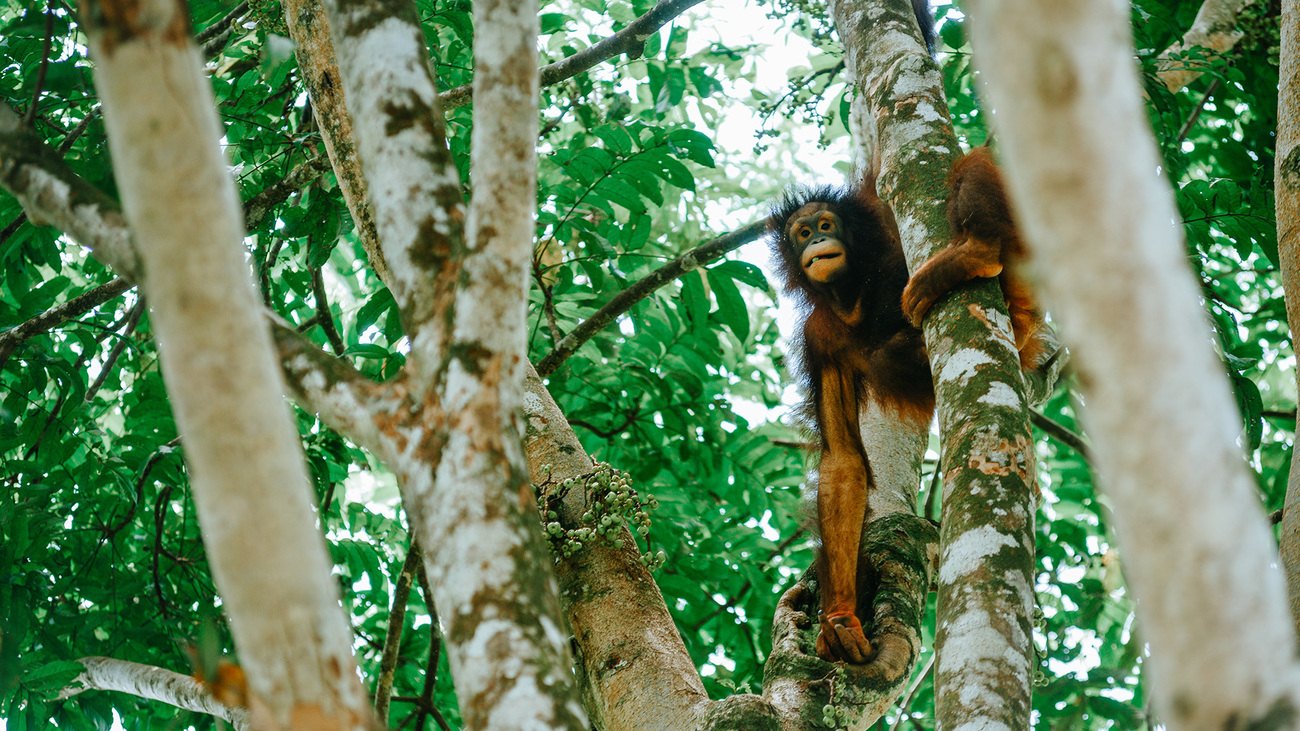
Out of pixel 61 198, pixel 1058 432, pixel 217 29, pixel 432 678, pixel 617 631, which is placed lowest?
pixel 617 631

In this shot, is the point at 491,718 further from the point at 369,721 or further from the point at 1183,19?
the point at 1183,19

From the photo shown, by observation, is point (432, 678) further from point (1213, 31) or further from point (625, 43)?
point (1213, 31)

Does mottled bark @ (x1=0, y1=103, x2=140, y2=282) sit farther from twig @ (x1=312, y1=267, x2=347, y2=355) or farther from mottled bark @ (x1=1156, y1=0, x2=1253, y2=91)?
mottled bark @ (x1=1156, y1=0, x2=1253, y2=91)

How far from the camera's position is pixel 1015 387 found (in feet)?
7.12

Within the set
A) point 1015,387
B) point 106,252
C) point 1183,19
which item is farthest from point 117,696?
point 1183,19

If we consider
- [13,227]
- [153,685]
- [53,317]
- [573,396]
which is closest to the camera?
[153,685]

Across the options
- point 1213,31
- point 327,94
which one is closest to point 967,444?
point 327,94

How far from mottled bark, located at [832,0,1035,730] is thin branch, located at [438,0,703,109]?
0.66 m

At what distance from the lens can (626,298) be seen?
12.2 ft

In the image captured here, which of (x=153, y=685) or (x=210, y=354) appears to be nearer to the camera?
(x=210, y=354)

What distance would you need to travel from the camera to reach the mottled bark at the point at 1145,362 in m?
0.70

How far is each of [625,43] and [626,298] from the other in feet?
2.90

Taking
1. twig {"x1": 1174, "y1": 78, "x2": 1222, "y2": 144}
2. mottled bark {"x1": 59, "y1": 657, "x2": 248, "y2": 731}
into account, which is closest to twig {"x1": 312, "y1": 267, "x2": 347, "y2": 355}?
mottled bark {"x1": 59, "y1": 657, "x2": 248, "y2": 731}

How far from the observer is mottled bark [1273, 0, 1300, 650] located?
2.54 m
